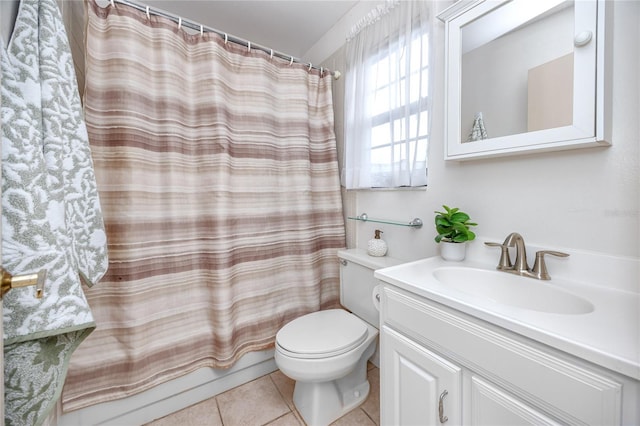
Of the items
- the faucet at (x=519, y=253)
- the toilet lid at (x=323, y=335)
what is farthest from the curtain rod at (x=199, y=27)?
the toilet lid at (x=323, y=335)

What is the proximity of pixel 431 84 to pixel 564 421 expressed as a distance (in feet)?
4.01

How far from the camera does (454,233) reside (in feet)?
3.55

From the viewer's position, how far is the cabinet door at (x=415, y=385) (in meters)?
0.74

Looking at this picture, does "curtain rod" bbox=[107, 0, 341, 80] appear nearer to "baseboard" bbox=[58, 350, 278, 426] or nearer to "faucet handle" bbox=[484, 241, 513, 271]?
"faucet handle" bbox=[484, 241, 513, 271]

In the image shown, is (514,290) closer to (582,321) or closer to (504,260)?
(504,260)

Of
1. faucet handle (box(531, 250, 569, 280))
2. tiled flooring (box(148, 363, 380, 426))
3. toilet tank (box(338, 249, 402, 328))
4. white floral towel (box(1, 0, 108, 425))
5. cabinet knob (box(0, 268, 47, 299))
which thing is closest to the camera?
cabinet knob (box(0, 268, 47, 299))

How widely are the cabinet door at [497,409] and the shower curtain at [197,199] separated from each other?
112 centimetres

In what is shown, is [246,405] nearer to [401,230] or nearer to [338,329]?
[338,329]

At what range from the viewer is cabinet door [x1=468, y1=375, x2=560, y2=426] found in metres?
0.59

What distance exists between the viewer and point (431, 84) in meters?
1.20

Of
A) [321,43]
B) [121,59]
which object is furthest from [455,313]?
[321,43]

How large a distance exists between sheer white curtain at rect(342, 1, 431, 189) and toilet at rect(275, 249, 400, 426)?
0.51 meters

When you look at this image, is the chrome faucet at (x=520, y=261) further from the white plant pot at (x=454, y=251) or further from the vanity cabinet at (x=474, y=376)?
the vanity cabinet at (x=474, y=376)

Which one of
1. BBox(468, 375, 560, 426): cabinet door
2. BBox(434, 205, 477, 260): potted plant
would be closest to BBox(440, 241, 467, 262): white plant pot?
BBox(434, 205, 477, 260): potted plant
